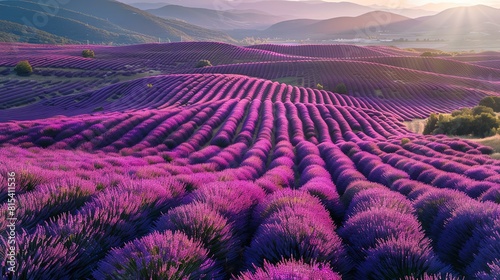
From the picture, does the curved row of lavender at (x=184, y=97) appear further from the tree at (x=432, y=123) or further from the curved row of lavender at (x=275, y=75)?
the tree at (x=432, y=123)

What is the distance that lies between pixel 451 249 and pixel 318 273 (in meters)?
2.74

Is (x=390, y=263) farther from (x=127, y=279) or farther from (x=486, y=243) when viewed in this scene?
(x=127, y=279)

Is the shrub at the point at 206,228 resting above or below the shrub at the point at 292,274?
below

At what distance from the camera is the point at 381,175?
1150 cm

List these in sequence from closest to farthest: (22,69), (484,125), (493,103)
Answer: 1. (484,125)
2. (493,103)
3. (22,69)

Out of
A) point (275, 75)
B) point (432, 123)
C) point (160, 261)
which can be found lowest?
point (432, 123)

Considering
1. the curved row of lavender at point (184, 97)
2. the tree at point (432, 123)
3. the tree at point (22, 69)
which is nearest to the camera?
the tree at point (432, 123)

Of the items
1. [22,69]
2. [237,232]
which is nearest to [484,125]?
[237,232]

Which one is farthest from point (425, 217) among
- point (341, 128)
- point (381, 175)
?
point (341, 128)

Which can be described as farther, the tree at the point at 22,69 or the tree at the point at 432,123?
the tree at the point at 22,69

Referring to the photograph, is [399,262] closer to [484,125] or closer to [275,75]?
[484,125]

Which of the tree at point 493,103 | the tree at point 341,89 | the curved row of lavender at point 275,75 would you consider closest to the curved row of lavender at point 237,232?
the curved row of lavender at point 275,75

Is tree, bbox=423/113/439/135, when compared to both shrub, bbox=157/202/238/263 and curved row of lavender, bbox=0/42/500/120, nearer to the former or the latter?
curved row of lavender, bbox=0/42/500/120

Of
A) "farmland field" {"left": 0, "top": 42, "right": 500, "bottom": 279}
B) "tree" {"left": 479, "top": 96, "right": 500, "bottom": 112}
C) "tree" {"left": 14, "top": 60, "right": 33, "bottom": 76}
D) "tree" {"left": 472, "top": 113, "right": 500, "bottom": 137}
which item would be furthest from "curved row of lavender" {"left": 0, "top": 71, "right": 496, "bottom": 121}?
"tree" {"left": 472, "top": 113, "right": 500, "bottom": 137}
